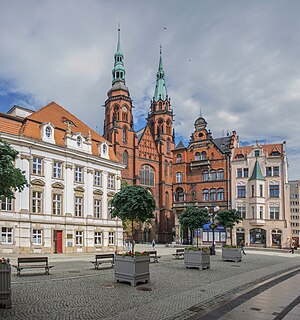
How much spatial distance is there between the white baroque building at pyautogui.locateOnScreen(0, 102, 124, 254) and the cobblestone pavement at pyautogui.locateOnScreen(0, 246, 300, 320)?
1366 centimetres

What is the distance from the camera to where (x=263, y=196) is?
54.6 metres

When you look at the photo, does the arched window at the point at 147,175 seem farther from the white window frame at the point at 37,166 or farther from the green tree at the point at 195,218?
the green tree at the point at 195,218

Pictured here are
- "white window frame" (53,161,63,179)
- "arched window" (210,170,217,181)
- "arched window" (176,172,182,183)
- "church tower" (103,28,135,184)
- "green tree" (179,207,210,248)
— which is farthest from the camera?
"church tower" (103,28,135,184)

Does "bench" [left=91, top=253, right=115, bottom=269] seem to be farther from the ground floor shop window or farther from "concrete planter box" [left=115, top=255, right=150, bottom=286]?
the ground floor shop window

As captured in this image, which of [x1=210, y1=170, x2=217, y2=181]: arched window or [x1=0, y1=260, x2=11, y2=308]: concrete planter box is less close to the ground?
[x1=210, y1=170, x2=217, y2=181]: arched window

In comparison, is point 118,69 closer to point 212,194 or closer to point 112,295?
point 212,194

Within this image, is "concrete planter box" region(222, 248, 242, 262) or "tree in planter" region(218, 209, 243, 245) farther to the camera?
"tree in planter" region(218, 209, 243, 245)

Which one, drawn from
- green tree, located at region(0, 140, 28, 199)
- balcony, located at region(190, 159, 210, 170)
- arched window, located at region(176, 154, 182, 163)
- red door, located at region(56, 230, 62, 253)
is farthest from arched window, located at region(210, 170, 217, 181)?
green tree, located at region(0, 140, 28, 199)

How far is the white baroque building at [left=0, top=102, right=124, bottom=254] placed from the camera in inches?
1221

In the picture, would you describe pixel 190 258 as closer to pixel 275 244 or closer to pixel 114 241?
pixel 114 241

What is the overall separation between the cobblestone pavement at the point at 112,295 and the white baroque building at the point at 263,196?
36955mm

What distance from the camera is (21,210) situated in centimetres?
3097

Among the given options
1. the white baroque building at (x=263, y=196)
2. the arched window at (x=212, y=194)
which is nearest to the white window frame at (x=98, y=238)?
the white baroque building at (x=263, y=196)

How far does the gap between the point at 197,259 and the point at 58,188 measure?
1844cm
